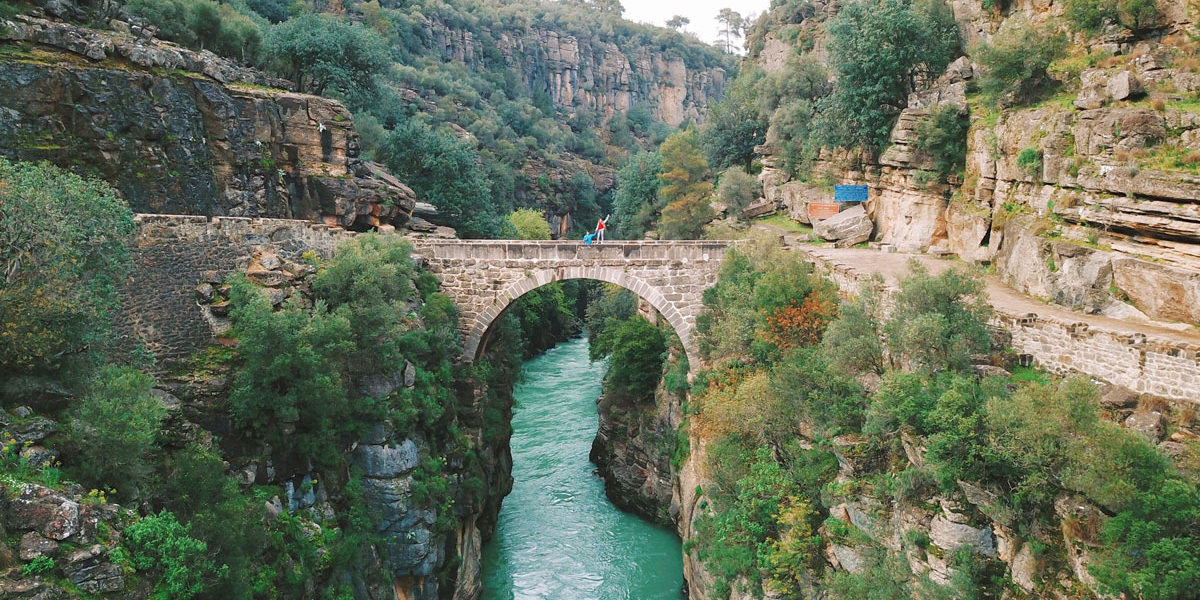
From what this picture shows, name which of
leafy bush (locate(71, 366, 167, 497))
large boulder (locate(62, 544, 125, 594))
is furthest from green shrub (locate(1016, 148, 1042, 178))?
large boulder (locate(62, 544, 125, 594))

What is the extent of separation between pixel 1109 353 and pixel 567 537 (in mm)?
16789

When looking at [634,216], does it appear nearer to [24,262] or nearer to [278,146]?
[278,146]

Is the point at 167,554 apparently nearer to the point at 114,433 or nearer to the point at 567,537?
the point at 114,433

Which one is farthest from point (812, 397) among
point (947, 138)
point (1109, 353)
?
point (947, 138)

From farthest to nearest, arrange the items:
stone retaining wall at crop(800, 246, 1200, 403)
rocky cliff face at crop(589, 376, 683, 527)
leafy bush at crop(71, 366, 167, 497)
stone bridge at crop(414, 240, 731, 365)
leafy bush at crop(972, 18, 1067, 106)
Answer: rocky cliff face at crop(589, 376, 683, 527), stone bridge at crop(414, 240, 731, 365), leafy bush at crop(972, 18, 1067, 106), stone retaining wall at crop(800, 246, 1200, 403), leafy bush at crop(71, 366, 167, 497)

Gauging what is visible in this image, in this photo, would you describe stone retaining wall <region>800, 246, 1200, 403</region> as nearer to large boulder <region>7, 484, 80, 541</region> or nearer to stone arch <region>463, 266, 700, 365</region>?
stone arch <region>463, 266, 700, 365</region>

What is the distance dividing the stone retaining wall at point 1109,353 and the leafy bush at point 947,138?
36.0 feet

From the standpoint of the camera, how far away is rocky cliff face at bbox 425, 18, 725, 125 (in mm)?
77312

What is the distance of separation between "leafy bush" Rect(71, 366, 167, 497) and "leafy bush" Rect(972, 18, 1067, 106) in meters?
21.9

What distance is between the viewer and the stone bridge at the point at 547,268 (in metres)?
22.6

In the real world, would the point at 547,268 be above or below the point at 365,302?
above

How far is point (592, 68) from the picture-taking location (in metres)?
92.8

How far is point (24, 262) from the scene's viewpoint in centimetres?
1066

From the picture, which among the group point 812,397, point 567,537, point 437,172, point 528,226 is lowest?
point 567,537
